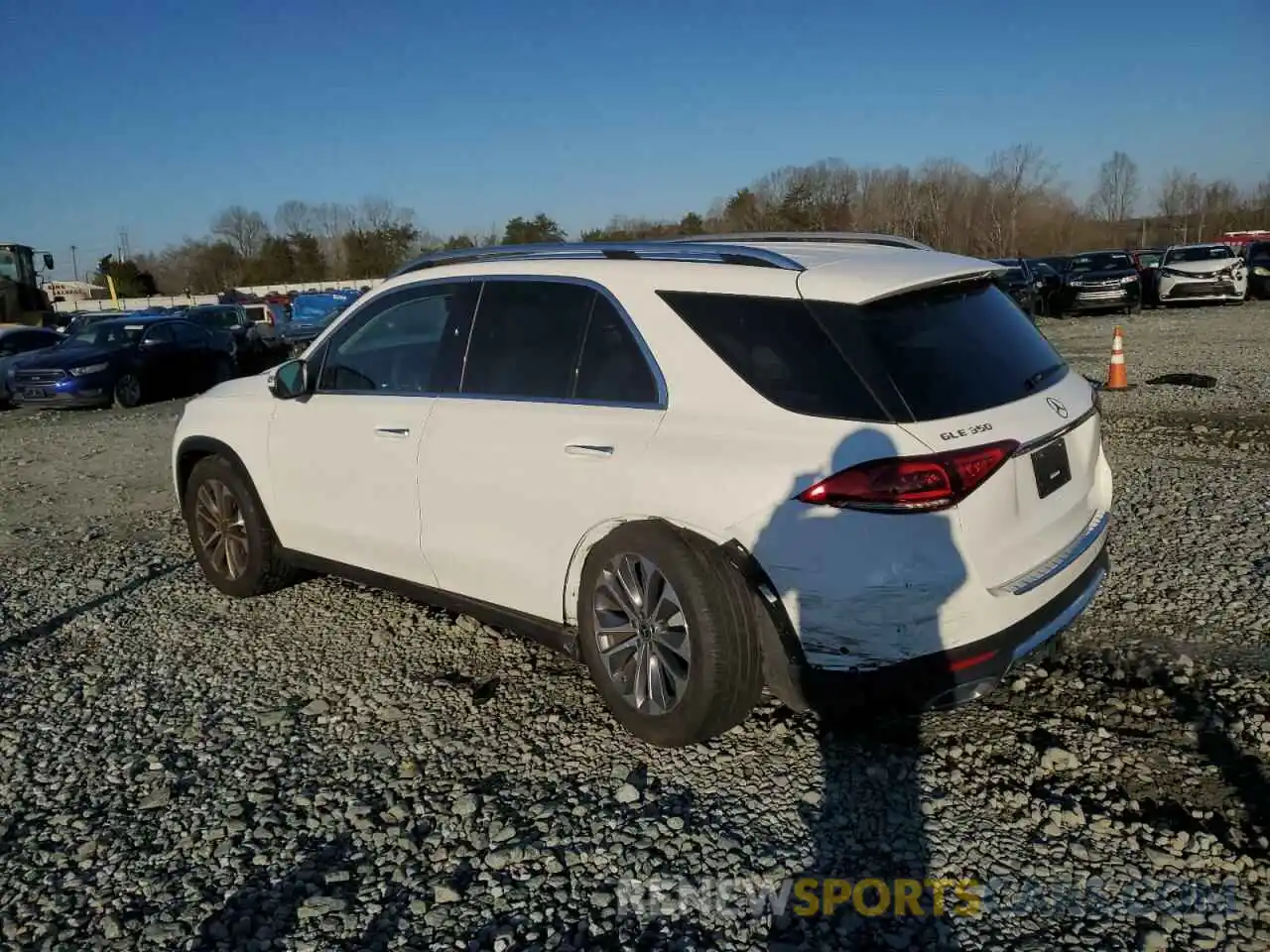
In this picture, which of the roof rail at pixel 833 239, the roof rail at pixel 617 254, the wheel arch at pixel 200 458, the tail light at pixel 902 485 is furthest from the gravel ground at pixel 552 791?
the roof rail at pixel 833 239

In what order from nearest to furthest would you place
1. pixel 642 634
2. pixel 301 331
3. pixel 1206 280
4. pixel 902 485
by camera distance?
pixel 902 485 < pixel 642 634 < pixel 301 331 < pixel 1206 280

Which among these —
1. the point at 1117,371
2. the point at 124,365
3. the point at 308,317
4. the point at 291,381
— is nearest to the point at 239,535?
the point at 291,381

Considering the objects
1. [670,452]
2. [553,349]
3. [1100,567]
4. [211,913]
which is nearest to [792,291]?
[670,452]

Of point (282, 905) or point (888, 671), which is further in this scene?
point (888, 671)

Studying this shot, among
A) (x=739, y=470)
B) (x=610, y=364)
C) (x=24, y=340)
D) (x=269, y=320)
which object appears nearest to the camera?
(x=739, y=470)

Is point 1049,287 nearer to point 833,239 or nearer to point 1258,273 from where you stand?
point 1258,273

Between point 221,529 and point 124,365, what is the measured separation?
12511 millimetres

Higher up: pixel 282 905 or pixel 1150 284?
pixel 1150 284

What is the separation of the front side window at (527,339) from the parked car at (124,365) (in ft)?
46.2

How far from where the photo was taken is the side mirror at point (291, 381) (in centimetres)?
480

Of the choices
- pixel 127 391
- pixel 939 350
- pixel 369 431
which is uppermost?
pixel 939 350

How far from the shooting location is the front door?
14.1 ft

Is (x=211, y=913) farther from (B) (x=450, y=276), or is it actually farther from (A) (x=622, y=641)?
(B) (x=450, y=276)

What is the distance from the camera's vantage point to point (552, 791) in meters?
3.36
